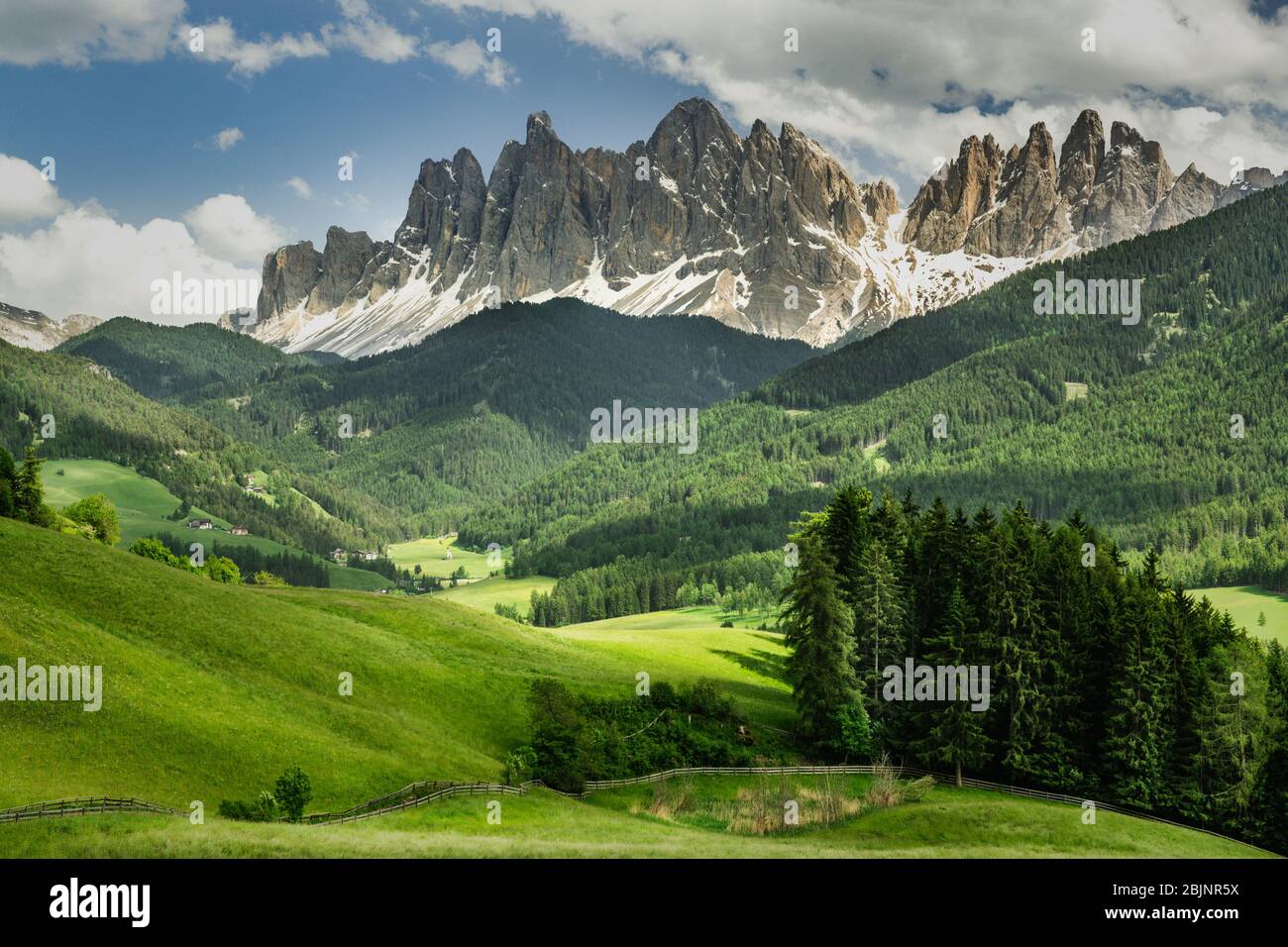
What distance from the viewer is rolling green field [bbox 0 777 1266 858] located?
38.7m

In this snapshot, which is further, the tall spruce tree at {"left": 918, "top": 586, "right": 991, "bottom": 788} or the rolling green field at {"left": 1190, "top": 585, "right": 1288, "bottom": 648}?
the rolling green field at {"left": 1190, "top": 585, "right": 1288, "bottom": 648}

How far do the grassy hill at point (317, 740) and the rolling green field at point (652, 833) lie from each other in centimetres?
19

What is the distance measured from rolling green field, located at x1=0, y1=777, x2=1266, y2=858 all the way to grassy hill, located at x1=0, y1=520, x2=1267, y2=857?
7.5 inches

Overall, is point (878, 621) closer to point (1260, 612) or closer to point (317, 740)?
point (317, 740)

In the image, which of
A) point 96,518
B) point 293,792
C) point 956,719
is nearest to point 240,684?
point 293,792

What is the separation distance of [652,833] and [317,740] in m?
22.4

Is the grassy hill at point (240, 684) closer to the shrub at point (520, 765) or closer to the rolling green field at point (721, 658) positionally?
the rolling green field at point (721, 658)

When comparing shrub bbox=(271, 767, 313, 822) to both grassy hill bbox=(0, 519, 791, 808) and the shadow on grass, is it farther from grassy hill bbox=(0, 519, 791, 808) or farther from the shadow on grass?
the shadow on grass

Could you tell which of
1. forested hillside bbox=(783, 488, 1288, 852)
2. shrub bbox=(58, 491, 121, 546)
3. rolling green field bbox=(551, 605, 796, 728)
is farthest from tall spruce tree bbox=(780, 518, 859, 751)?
shrub bbox=(58, 491, 121, 546)

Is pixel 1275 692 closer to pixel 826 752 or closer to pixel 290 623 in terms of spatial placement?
pixel 826 752

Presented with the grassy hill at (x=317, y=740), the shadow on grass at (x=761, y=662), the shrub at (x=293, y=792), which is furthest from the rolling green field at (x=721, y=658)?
the shrub at (x=293, y=792)
